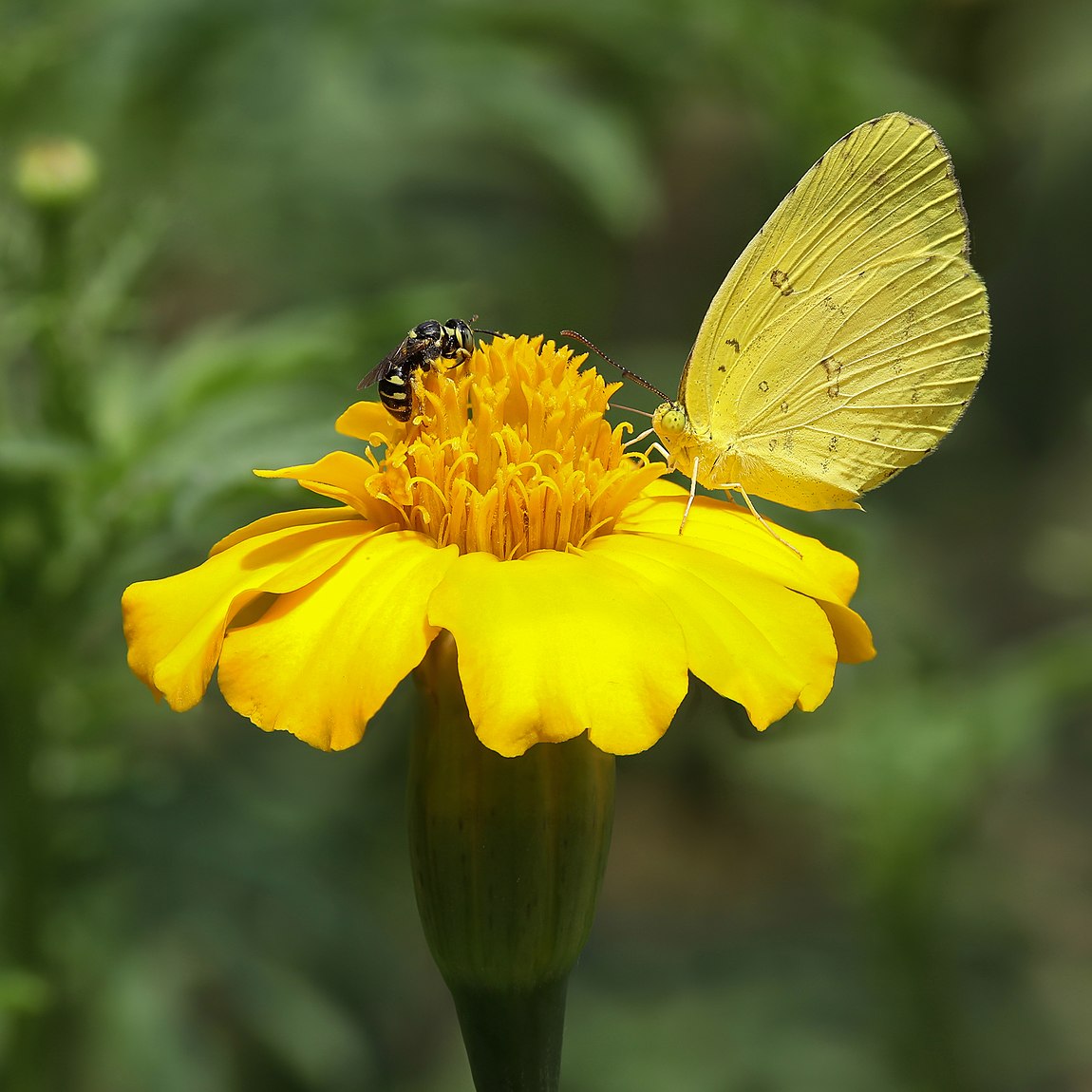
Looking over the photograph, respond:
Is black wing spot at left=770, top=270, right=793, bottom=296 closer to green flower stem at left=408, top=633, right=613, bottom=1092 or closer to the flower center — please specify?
the flower center

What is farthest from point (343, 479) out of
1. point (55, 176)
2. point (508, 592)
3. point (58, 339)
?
point (55, 176)

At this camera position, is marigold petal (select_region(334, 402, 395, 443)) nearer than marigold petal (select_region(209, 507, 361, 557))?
No

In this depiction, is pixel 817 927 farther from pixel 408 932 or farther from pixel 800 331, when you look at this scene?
pixel 800 331

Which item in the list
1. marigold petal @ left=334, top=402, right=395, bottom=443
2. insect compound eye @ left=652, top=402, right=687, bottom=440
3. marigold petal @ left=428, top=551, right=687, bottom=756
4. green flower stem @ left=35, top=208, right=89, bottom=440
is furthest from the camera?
green flower stem @ left=35, top=208, right=89, bottom=440

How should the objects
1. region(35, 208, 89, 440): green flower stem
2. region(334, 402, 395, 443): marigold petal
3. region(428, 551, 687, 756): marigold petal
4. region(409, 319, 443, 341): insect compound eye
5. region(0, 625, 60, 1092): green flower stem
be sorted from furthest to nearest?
1. region(0, 625, 60, 1092): green flower stem
2. region(35, 208, 89, 440): green flower stem
3. region(334, 402, 395, 443): marigold petal
4. region(409, 319, 443, 341): insect compound eye
5. region(428, 551, 687, 756): marigold petal

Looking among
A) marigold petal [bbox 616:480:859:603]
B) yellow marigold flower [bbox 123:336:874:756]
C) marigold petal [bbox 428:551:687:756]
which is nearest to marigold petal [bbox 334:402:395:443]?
yellow marigold flower [bbox 123:336:874:756]

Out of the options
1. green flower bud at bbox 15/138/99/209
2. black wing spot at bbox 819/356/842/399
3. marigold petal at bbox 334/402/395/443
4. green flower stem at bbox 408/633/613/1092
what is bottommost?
green flower stem at bbox 408/633/613/1092

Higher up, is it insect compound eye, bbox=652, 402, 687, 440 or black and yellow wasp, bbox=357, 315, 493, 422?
insect compound eye, bbox=652, 402, 687, 440

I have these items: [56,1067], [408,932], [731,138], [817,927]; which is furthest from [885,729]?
[731,138]
